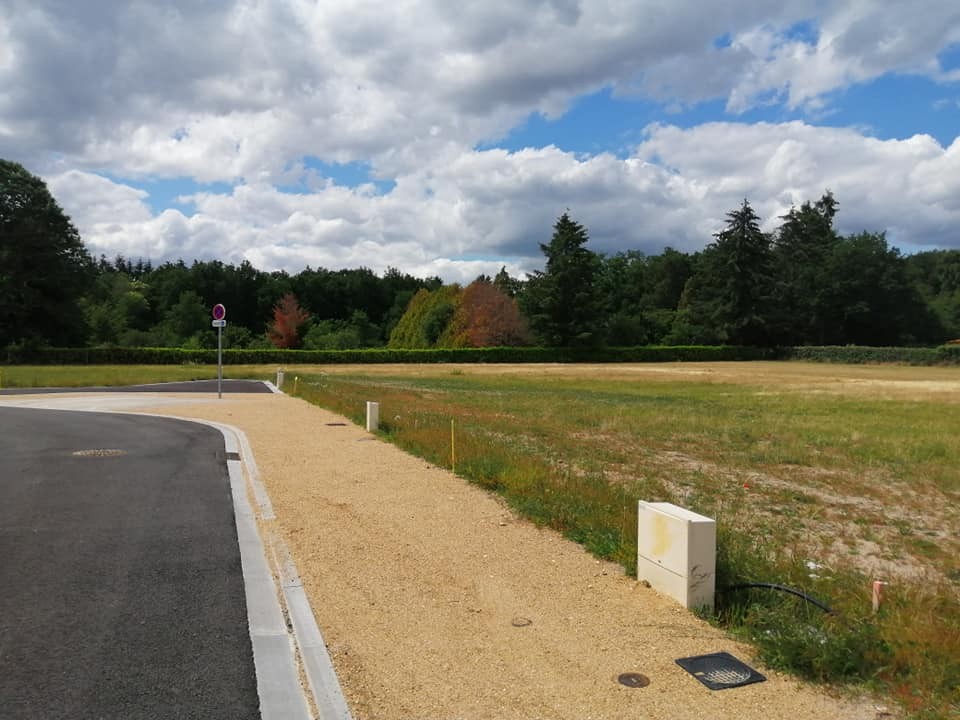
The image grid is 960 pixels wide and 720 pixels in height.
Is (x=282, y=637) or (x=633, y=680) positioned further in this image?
(x=282, y=637)

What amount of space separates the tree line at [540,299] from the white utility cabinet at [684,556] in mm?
72765

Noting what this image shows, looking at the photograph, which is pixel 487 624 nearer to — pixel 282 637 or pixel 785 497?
pixel 282 637

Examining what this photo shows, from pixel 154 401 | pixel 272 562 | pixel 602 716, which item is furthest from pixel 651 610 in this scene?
pixel 154 401

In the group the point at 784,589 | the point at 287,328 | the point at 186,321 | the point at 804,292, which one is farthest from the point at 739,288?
the point at 784,589

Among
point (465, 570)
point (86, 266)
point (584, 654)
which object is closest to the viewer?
point (584, 654)

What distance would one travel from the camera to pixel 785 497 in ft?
34.5

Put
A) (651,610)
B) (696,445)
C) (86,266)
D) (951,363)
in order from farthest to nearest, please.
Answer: (951,363) < (86,266) < (696,445) < (651,610)

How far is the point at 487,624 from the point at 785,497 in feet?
22.7

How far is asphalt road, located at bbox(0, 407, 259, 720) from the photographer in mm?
4031

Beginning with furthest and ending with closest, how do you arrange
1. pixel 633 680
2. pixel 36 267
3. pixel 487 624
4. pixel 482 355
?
pixel 482 355 < pixel 36 267 < pixel 487 624 < pixel 633 680

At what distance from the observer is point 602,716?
377 centimetres

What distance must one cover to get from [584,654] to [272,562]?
324 centimetres

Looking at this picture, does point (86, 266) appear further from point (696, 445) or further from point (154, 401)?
point (696, 445)

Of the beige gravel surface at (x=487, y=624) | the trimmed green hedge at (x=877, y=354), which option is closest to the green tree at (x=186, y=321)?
the trimmed green hedge at (x=877, y=354)
